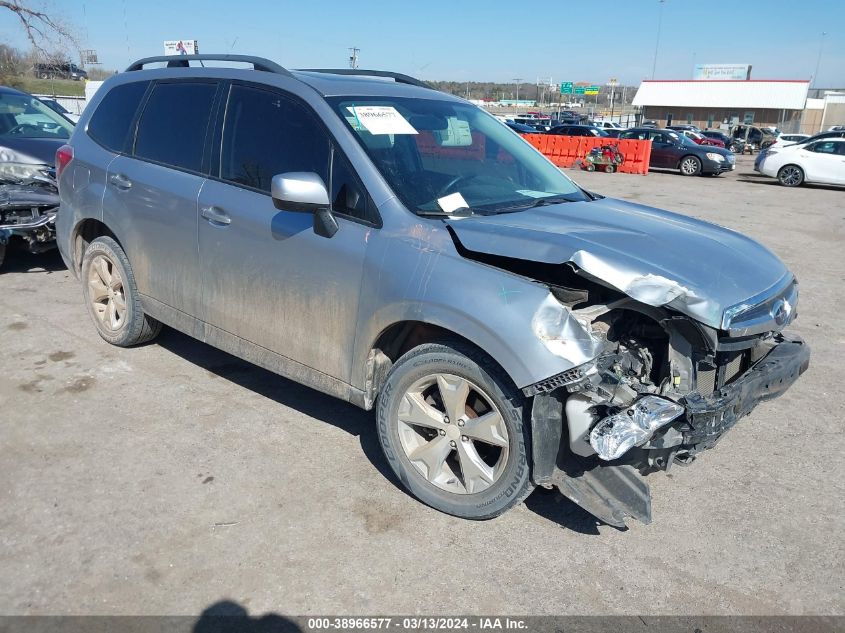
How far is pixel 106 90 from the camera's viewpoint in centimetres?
511

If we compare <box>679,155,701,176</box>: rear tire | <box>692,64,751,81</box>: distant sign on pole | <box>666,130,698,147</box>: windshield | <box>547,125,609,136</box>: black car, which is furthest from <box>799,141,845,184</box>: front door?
<box>692,64,751,81</box>: distant sign on pole

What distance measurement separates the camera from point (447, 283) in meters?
2.99

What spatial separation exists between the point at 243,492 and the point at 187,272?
1521 mm

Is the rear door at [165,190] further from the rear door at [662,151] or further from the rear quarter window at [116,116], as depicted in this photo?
the rear door at [662,151]

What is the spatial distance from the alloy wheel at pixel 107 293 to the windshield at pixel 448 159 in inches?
95.0

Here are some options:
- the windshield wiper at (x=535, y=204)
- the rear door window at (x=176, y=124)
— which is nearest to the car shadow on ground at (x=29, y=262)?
the rear door window at (x=176, y=124)

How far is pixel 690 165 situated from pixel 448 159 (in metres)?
21.9

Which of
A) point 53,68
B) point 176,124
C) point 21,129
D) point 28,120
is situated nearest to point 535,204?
point 176,124

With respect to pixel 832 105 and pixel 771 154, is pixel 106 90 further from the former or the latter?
pixel 832 105

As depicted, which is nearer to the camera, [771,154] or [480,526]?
[480,526]

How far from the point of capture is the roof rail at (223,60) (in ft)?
12.7

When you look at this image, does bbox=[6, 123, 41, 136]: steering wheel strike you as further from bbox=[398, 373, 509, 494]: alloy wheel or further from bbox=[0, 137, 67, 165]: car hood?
bbox=[398, 373, 509, 494]: alloy wheel

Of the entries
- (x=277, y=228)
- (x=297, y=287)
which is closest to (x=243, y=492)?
(x=297, y=287)

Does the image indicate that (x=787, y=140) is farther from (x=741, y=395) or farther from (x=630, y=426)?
(x=630, y=426)
